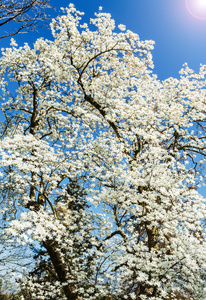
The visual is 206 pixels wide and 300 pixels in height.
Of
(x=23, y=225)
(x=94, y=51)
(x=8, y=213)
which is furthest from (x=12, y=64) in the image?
(x=23, y=225)

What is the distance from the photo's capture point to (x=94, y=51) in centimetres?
1112

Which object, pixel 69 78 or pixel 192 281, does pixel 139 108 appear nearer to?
pixel 69 78

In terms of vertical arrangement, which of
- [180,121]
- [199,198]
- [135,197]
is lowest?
[199,198]

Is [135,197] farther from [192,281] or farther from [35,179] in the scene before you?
[35,179]

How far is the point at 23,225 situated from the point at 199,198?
17.3 feet

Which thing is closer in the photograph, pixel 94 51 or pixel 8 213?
pixel 8 213

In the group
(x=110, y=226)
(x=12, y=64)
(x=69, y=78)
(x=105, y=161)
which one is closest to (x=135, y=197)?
(x=110, y=226)

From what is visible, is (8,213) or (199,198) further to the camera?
(8,213)

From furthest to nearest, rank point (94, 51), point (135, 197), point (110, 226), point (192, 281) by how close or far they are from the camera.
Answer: point (94, 51), point (110, 226), point (135, 197), point (192, 281)

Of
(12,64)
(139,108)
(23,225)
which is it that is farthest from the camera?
(12,64)

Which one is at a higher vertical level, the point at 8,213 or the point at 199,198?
the point at 8,213

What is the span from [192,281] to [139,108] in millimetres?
6416

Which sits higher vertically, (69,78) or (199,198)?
(69,78)

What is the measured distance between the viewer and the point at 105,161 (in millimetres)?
8430
